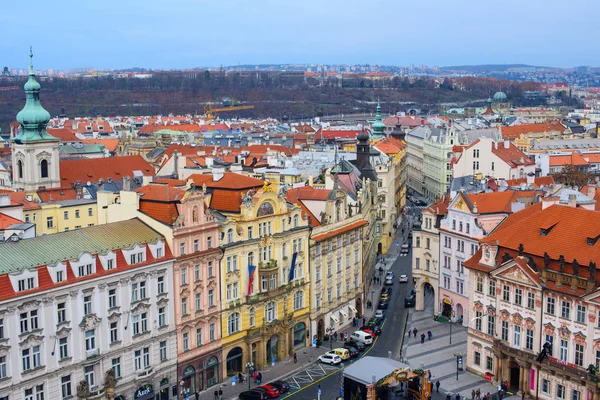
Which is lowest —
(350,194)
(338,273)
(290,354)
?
(290,354)

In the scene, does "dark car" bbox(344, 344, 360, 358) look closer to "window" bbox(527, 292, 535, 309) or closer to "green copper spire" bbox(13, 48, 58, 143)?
"window" bbox(527, 292, 535, 309)

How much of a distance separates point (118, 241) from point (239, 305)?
43.6ft

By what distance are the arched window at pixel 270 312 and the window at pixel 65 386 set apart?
20747mm

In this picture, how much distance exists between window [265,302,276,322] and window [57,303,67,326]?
2130 centimetres

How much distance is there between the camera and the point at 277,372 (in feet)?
238

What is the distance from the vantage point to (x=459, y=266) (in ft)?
276

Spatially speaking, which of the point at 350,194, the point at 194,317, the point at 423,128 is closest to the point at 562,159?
the point at 423,128

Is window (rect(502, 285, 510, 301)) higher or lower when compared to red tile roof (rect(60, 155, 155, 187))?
lower

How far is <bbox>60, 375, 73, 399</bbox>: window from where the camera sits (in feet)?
187

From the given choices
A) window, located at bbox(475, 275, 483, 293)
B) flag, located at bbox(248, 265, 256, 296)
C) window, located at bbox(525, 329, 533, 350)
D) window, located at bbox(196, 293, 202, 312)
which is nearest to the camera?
window, located at bbox(525, 329, 533, 350)

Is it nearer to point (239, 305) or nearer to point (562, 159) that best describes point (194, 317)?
point (239, 305)

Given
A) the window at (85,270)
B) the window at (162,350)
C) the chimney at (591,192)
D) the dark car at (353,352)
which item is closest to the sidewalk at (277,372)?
the dark car at (353,352)

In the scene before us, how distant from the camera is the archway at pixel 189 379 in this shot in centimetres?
6665

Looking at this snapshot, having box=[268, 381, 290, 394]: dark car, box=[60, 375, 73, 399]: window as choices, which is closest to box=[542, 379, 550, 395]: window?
box=[268, 381, 290, 394]: dark car
